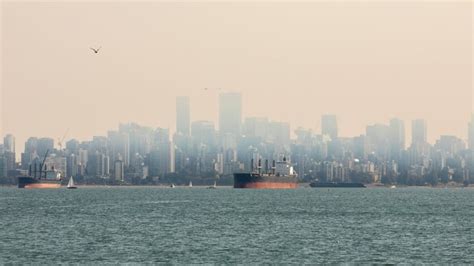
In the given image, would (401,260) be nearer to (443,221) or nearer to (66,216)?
(443,221)

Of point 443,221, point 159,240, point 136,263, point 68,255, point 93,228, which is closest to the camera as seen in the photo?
point 136,263


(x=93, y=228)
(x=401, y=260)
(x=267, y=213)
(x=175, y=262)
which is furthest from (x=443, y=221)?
(x=175, y=262)

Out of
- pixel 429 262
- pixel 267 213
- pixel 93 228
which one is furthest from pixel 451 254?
pixel 267 213

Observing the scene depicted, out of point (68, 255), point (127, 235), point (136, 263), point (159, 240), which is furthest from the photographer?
point (127, 235)

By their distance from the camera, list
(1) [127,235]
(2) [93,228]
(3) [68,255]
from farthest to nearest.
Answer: (2) [93,228] → (1) [127,235] → (3) [68,255]

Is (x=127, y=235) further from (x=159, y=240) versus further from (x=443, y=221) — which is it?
(x=443, y=221)

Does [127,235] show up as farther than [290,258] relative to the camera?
Yes

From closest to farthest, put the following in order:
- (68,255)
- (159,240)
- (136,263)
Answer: (136,263)
(68,255)
(159,240)

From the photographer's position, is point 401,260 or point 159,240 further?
point 159,240
